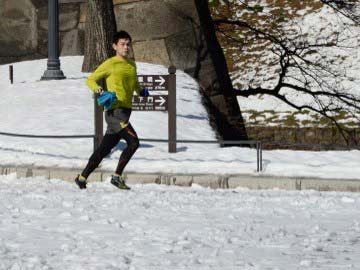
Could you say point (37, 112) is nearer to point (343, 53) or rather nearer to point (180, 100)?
point (180, 100)

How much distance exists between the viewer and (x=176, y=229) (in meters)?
8.81

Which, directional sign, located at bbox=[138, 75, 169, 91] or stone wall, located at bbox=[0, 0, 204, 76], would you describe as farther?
stone wall, located at bbox=[0, 0, 204, 76]

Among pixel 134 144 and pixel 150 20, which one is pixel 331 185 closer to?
pixel 134 144

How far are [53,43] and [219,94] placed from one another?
3.56 m

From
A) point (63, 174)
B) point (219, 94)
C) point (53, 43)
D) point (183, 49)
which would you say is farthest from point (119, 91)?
point (183, 49)

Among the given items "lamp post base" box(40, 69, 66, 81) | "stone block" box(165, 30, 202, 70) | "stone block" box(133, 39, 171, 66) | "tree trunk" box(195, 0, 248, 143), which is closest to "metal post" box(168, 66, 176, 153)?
"tree trunk" box(195, 0, 248, 143)

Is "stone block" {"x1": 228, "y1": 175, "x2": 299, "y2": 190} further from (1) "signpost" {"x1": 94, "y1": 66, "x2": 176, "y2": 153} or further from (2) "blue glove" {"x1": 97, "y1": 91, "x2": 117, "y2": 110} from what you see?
(1) "signpost" {"x1": 94, "y1": 66, "x2": 176, "y2": 153}

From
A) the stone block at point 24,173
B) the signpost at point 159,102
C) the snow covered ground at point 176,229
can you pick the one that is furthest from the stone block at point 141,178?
the signpost at point 159,102

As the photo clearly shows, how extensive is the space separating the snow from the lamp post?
26cm

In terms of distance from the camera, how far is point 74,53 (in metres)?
24.9

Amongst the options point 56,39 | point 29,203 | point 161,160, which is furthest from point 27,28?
point 29,203

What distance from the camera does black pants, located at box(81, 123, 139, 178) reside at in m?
12.1

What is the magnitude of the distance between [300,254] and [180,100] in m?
12.0

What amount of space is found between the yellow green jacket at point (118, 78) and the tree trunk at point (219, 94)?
7.61m
